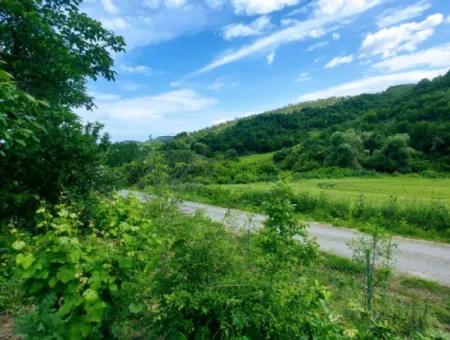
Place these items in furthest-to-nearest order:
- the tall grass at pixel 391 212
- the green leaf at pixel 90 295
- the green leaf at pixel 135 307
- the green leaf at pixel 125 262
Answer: the tall grass at pixel 391 212, the green leaf at pixel 125 262, the green leaf at pixel 135 307, the green leaf at pixel 90 295

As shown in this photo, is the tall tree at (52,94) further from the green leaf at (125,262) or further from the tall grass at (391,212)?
the tall grass at (391,212)

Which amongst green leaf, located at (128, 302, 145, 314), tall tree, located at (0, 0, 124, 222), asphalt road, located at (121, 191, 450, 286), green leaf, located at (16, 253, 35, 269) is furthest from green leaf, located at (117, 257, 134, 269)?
tall tree, located at (0, 0, 124, 222)

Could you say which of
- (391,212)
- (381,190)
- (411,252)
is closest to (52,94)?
(411,252)

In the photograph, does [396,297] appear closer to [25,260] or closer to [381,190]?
[25,260]

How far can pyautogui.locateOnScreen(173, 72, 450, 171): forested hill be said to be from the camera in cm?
4156

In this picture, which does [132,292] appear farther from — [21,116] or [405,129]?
[405,129]

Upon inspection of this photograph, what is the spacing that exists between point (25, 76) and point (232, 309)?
5.35 meters

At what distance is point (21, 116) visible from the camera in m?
3.63

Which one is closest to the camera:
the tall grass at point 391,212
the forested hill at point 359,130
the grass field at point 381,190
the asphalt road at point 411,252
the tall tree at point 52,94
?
the tall tree at point 52,94

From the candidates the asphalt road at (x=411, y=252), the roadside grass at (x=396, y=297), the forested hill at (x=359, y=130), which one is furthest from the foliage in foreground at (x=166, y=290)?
the forested hill at (x=359, y=130)

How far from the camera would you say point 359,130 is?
54.6 m

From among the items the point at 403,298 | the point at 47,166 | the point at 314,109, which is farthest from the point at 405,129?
the point at 47,166

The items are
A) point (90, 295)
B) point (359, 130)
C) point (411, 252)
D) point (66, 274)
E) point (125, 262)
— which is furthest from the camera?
point (359, 130)

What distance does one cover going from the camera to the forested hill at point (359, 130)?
41562 mm
